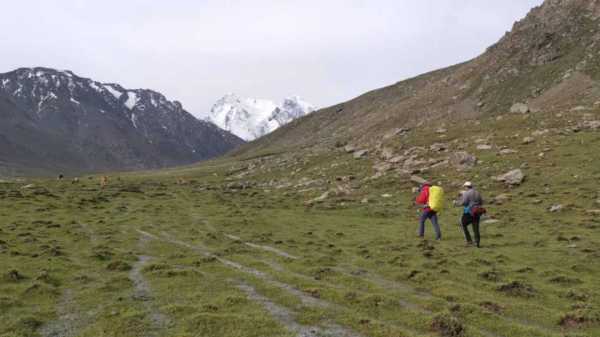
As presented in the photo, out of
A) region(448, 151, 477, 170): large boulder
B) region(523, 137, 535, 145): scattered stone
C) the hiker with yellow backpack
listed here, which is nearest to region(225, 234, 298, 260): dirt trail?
the hiker with yellow backpack

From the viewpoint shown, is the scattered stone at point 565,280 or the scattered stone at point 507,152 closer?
the scattered stone at point 565,280

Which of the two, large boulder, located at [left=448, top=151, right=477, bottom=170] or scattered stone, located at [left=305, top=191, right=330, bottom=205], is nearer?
scattered stone, located at [left=305, top=191, right=330, bottom=205]

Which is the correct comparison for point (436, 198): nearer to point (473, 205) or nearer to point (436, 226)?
point (436, 226)

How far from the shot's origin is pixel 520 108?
79.5m

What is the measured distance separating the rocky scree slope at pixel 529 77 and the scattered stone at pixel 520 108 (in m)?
0.26

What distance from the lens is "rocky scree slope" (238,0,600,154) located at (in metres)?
80.2

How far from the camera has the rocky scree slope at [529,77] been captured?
8025 centimetres

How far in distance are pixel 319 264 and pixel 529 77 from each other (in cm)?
8833

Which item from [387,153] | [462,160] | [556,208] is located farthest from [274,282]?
[387,153]

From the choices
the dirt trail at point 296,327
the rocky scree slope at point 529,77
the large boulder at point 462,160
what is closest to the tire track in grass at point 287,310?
the dirt trail at point 296,327

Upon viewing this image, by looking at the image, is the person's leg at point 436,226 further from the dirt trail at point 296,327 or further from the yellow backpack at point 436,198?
the dirt trail at point 296,327

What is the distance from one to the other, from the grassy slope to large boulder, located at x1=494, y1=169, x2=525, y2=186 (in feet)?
2.82

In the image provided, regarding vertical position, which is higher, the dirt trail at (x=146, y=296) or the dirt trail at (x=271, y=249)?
the dirt trail at (x=146, y=296)

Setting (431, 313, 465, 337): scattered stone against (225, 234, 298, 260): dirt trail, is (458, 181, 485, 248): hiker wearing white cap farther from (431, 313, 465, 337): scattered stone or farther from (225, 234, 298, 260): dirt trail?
(431, 313, 465, 337): scattered stone
